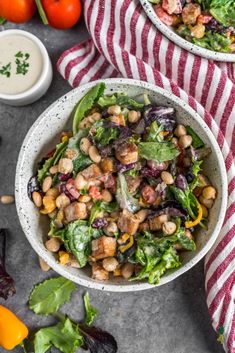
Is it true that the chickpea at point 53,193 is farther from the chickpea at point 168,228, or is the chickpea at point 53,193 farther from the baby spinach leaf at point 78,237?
the chickpea at point 168,228

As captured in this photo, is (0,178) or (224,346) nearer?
(224,346)

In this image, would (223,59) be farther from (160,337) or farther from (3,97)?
(160,337)

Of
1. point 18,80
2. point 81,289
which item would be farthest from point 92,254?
point 18,80

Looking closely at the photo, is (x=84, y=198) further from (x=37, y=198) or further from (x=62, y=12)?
(x=62, y=12)

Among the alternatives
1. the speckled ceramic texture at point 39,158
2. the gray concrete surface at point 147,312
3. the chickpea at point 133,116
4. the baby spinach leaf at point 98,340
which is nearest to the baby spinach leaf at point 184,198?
the speckled ceramic texture at point 39,158

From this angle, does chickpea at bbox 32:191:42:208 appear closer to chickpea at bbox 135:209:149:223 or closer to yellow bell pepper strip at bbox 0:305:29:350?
chickpea at bbox 135:209:149:223

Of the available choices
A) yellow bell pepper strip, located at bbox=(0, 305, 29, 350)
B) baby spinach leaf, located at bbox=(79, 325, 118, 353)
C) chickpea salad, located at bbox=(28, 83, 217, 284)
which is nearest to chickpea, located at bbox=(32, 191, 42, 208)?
chickpea salad, located at bbox=(28, 83, 217, 284)

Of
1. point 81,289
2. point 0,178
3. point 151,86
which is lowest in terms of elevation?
point 81,289

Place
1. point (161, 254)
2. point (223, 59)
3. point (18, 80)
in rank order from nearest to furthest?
1. point (161, 254)
2. point (223, 59)
3. point (18, 80)
